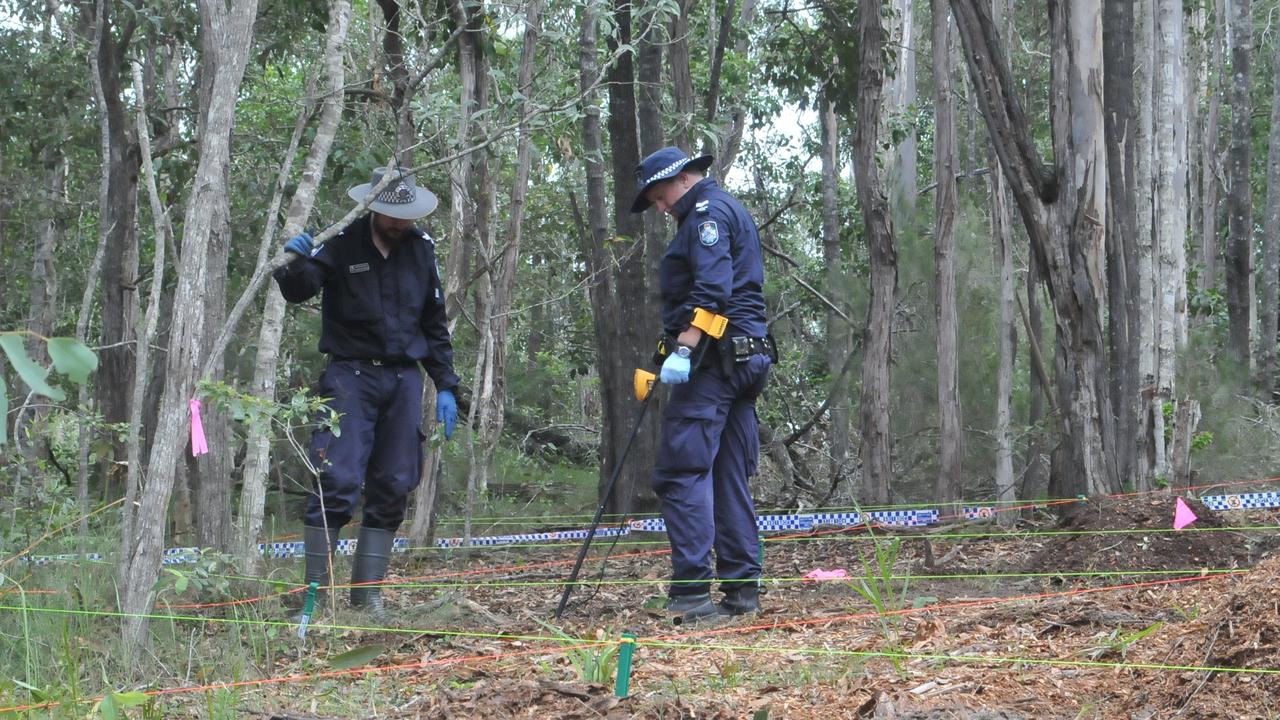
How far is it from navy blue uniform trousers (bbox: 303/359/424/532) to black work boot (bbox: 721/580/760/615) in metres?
1.44

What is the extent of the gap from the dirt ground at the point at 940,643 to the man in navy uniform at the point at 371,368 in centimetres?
46

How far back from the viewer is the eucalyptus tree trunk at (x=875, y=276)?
9406 mm

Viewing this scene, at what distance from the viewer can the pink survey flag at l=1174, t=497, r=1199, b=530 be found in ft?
20.3

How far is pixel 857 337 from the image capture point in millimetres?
13375

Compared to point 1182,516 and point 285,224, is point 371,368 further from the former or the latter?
point 1182,516

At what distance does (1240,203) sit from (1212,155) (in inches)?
339

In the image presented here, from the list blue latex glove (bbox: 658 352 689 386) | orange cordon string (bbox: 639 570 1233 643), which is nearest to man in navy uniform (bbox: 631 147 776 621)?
blue latex glove (bbox: 658 352 689 386)

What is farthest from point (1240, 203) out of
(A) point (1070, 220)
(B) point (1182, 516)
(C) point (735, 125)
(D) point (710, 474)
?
(D) point (710, 474)

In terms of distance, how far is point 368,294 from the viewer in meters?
5.40

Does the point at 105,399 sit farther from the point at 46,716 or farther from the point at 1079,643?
the point at 1079,643

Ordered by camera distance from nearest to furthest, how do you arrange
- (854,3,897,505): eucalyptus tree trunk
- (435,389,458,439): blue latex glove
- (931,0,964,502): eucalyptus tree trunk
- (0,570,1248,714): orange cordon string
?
1. (0,570,1248,714): orange cordon string
2. (435,389,458,439): blue latex glove
3. (854,3,897,505): eucalyptus tree trunk
4. (931,0,964,502): eucalyptus tree trunk

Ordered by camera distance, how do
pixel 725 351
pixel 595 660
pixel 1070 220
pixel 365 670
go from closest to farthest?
pixel 595 660, pixel 365 670, pixel 725 351, pixel 1070 220

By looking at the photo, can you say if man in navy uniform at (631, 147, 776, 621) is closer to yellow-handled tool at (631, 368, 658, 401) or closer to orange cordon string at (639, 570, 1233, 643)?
yellow-handled tool at (631, 368, 658, 401)

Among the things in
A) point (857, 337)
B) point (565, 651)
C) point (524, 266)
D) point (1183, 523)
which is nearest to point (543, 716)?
point (565, 651)
